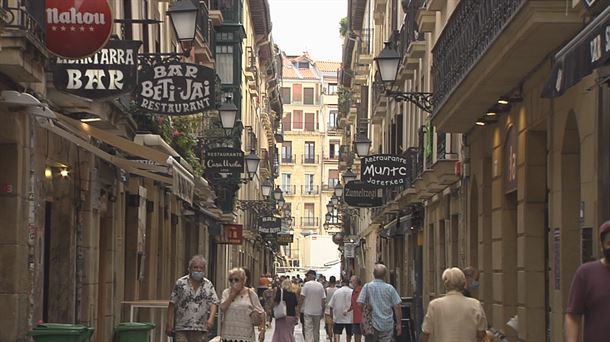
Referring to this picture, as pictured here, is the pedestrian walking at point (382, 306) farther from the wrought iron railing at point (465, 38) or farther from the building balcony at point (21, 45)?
the building balcony at point (21, 45)

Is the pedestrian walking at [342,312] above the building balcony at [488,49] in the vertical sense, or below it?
below

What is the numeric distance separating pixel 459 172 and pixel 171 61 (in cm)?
744

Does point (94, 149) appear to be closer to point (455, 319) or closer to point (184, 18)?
point (184, 18)

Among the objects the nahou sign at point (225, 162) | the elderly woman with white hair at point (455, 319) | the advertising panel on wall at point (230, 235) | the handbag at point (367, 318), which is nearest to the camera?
the elderly woman with white hair at point (455, 319)

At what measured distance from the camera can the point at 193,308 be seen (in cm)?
1576

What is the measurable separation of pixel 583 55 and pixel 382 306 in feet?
34.6

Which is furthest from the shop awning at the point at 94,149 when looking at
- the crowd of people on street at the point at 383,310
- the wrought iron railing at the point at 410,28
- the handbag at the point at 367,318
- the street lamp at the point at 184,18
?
the wrought iron railing at the point at 410,28

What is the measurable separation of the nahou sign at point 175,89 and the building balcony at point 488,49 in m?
3.41

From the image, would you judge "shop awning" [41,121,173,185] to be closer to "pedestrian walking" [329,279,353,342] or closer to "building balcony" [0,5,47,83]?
"building balcony" [0,5,47,83]

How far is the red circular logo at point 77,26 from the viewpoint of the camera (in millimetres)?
14008

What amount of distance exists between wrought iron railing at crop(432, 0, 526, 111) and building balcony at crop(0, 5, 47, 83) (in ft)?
15.8

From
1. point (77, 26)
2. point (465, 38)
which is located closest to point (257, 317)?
point (77, 26)

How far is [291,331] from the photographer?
77.9ft

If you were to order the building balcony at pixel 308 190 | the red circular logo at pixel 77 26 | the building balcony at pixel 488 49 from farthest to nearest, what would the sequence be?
the building balcony at pixel 308 190, the red circular logo at pixel 77 26, the building balcony at pixel 488 49
